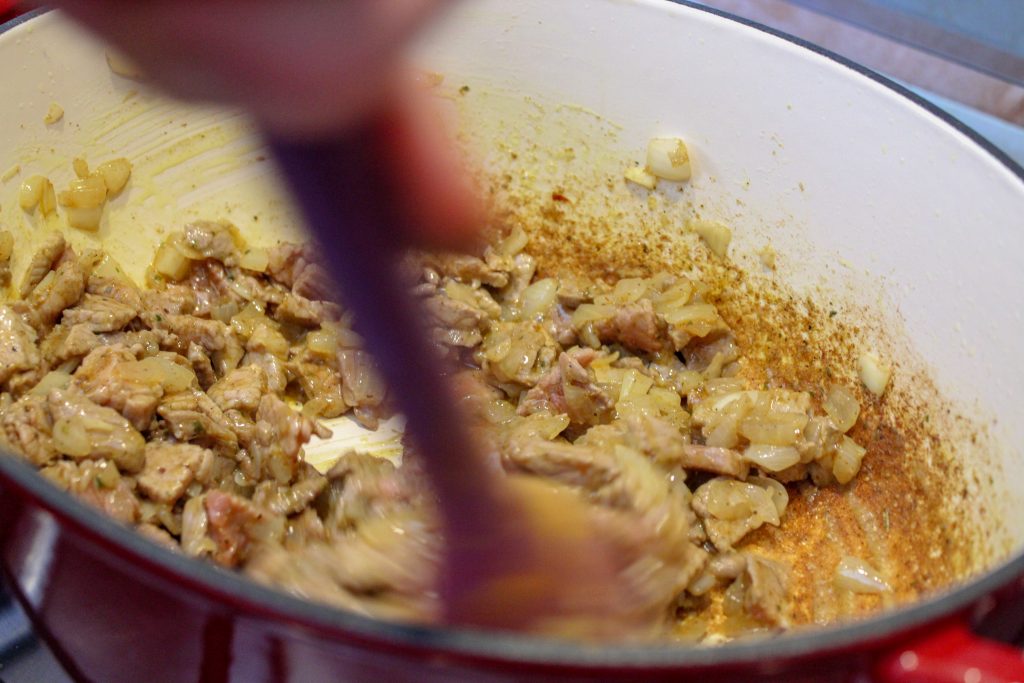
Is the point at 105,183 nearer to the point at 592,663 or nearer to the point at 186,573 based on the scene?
the point at 186,573

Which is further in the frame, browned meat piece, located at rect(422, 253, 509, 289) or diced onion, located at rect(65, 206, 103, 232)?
browned meat piece, located at rect(422, 253, 509, 289)

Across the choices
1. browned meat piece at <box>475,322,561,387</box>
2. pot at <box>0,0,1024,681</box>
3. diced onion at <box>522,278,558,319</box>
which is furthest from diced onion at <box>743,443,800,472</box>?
diced onion at <box>522,278,558,319</box>

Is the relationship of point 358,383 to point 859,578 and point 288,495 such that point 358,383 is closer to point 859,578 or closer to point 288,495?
point 288,495

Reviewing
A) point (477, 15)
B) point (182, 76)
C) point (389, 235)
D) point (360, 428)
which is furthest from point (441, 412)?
point (477, 15)

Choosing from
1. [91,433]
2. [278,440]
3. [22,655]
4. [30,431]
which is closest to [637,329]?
[278,440]

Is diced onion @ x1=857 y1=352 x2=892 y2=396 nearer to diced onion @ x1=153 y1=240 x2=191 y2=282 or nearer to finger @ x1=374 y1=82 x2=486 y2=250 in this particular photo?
finger @ x1=374 y1=82 x2=486 y2=250

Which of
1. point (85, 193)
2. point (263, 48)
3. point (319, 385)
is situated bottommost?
point (319, 385)

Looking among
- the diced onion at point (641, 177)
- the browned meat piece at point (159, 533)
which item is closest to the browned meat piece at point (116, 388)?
the browned meat piece at point (159, 533)
